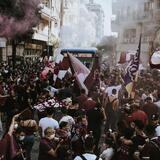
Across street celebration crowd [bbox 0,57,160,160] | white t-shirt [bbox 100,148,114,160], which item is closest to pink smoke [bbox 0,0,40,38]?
street celebration crowd [bbox 0,57,160,160]

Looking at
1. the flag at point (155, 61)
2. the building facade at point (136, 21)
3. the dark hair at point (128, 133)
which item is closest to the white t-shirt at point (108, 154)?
the dark hair at point (128, 133)

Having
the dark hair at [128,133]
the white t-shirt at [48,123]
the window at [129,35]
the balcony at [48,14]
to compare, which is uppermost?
the balcony at [48,14]

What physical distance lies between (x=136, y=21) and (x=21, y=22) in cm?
1469

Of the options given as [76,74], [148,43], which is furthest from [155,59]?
[148,43]

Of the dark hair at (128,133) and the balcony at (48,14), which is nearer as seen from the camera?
the dark hair at (128,133)

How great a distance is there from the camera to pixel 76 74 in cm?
1338

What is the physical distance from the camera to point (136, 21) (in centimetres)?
4078

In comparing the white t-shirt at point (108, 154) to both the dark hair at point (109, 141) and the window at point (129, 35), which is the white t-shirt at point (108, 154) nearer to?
the dark hair at point (109, 141)

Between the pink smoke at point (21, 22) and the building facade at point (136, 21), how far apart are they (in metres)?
4.23

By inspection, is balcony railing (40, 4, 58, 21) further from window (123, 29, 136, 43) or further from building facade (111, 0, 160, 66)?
window (123, 29, 136, 43)

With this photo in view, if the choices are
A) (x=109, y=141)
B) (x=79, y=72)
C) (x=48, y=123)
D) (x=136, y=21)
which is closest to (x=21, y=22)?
(x=136, y=21)

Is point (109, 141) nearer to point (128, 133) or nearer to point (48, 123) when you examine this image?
point (128, 133)

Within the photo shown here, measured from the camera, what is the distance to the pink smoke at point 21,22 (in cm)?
2638

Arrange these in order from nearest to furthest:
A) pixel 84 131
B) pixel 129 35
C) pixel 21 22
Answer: pixel 84 131, pixel 21 22, pixel 129 35
